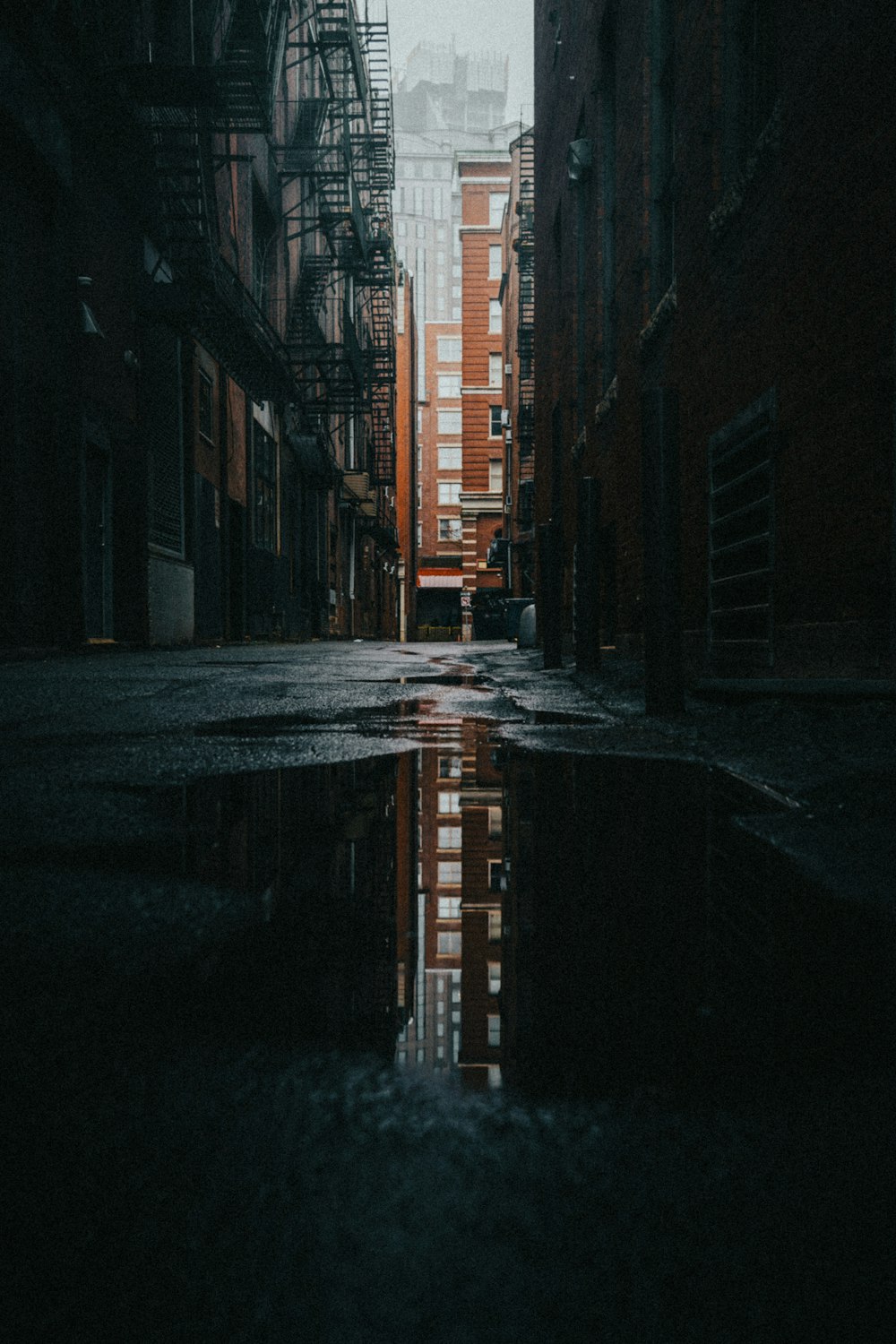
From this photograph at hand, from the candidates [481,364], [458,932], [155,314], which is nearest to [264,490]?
[155,314]

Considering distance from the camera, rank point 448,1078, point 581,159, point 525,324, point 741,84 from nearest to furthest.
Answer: point 448,1078 → point 741,84 → point 581,159 → point 525,324

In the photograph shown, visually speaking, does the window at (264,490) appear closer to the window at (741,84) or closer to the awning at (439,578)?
the window at (741,84)

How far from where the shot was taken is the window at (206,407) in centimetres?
1523

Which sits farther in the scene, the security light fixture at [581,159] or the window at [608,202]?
the security light fixture at [581,159]

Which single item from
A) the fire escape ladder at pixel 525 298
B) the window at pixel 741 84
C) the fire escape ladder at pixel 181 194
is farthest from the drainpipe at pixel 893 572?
the fire escape ladder at pixel 525 298

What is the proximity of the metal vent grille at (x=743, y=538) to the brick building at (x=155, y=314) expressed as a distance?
630cm

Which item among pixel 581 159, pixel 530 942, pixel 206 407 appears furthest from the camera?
pixel 206 407

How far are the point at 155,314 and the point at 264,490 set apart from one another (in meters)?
7.45

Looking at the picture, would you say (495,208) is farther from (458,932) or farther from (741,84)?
(458,932)

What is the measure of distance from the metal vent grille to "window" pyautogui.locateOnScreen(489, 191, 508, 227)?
41.8 m

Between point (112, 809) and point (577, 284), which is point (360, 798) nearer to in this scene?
point (112, 809)

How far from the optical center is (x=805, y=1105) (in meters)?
0.62

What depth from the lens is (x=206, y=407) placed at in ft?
51.2

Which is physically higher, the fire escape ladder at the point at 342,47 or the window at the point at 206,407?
the fire escape ladder at the point at 342,47
